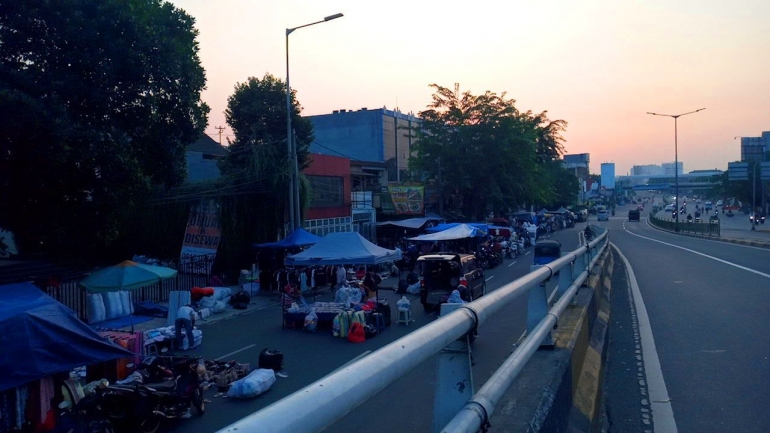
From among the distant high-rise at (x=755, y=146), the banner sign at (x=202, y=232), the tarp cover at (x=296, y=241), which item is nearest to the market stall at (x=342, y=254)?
the tarp cover at (x=296, y=241)

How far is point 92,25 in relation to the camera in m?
13.9

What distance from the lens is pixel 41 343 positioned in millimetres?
8242

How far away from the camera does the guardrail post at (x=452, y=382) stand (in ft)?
8.38

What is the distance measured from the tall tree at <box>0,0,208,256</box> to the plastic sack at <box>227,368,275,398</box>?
6.26 m

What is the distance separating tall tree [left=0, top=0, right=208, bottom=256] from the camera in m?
12.5

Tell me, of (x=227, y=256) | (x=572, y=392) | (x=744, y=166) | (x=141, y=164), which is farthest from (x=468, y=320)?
(x=744, y=166)

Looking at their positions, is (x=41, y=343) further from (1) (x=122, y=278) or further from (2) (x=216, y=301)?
(2) (x=216, y=301)

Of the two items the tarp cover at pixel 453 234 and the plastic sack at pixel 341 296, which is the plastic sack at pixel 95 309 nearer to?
the plastic sack at pixel 341 296

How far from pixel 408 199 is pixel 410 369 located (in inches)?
1516

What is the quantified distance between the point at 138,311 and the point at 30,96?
27.4 ft

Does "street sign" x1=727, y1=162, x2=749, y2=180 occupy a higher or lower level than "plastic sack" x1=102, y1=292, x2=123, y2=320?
higher

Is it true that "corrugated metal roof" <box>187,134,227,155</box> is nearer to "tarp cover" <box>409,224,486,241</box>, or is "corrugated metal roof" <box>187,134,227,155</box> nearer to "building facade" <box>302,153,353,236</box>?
"building facade" <box>302,153,353,236</box>

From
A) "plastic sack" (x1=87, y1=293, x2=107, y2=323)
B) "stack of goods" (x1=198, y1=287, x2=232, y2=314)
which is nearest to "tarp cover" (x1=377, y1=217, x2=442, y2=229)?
"stack of goods" (x1=198, y1=287, x2=232, y2=314)

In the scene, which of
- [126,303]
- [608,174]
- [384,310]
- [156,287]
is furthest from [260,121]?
[608,174]
